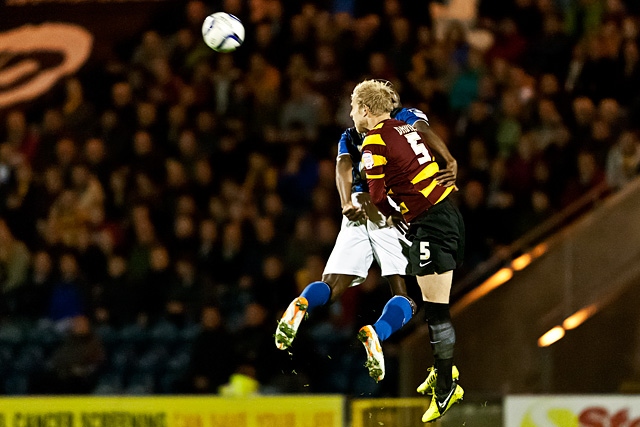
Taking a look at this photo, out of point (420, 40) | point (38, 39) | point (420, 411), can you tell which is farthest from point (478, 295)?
point (38, 39)

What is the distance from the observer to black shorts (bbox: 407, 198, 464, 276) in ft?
20.3

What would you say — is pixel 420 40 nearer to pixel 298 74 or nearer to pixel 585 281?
pixel 298 74

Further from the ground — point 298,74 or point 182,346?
point 298,74

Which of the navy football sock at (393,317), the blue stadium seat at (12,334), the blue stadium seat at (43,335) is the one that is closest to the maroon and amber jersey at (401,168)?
the navy football sock at (393,317)

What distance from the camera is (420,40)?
1295 centimetres

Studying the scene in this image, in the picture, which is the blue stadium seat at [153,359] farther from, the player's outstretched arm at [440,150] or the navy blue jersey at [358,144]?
the player's outstretched arm at [440,150]

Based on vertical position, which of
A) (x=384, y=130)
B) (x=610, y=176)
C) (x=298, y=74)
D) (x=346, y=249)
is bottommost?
(x=346, y=249)

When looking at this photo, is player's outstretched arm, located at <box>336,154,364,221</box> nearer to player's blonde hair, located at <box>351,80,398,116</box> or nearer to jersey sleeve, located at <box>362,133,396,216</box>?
jersey sleeve, located at <box>362,133,396,216</box>

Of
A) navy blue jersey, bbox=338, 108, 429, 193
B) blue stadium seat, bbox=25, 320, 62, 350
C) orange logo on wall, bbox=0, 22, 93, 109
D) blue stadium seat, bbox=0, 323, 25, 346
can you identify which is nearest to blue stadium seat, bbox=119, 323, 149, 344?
blue stadium seat, bbox=25, 320, 62, 350

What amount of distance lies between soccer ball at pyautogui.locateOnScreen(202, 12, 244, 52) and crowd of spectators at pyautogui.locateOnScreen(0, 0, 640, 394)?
444cm

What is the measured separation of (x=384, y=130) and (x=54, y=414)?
5.79 meters

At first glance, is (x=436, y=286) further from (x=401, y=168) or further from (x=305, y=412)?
(x=305, y=412)

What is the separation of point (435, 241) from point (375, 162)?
53cm

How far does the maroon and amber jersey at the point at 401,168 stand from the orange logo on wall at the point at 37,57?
1073 centimetres
